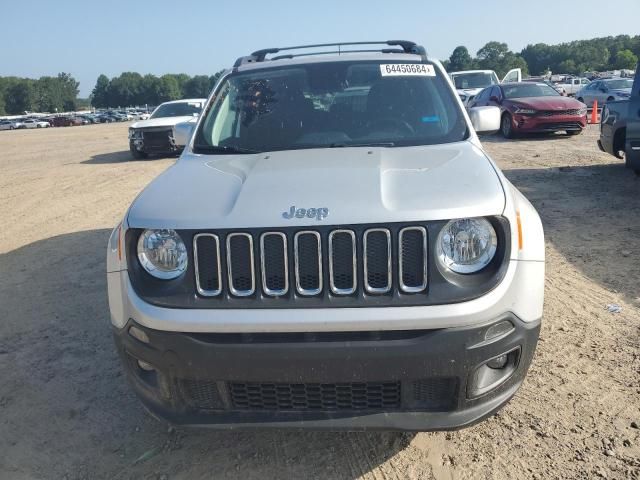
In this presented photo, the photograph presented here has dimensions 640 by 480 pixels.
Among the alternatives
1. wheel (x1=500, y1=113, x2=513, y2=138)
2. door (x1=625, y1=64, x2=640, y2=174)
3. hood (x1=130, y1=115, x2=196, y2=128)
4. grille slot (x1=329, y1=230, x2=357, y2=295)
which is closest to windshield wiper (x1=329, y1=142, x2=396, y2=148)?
grille slot (x1=329, y1=230, x2=357, y2=295)

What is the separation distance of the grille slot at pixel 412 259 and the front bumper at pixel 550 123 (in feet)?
42.5

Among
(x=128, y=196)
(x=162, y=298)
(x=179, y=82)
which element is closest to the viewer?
(x=162, y=298)

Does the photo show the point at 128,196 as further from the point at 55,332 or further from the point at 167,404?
the point at 167,404

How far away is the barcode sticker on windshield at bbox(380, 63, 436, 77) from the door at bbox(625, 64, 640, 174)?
4896 mm

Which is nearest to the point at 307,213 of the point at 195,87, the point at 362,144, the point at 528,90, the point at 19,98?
the point at 362,144

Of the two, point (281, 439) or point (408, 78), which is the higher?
point (408, 78)

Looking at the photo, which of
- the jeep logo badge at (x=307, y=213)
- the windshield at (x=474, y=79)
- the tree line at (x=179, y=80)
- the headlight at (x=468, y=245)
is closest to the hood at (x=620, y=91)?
the windshield at (x=474, y=79)

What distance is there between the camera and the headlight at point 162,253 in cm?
238

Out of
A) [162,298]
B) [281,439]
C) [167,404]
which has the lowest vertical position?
[281,439]

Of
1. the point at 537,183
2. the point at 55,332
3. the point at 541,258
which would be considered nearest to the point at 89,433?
the point at 55,332

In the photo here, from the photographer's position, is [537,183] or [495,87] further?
[495,87]

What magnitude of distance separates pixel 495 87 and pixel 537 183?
772 cm

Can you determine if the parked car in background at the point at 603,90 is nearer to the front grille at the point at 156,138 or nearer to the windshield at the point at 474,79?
the windshield at the point at 474,79

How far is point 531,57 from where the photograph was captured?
398 feet
